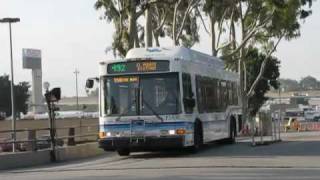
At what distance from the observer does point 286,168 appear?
18.1 m

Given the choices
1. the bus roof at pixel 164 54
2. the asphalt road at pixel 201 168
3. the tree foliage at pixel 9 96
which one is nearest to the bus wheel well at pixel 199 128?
the asphalt road at pixel 201 168

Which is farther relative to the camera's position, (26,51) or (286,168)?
(26,51)

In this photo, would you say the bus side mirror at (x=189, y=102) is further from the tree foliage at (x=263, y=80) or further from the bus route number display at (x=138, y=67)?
the tree foliage at (x=263, y=80)

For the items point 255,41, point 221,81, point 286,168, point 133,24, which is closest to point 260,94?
point 255,41

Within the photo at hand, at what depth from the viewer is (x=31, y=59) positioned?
4222 inches

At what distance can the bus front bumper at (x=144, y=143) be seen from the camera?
22625mm

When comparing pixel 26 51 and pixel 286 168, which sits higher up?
pixel 26 51

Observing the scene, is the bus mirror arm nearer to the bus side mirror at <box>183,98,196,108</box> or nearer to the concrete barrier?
the concrete barrier

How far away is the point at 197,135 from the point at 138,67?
3.32 meters

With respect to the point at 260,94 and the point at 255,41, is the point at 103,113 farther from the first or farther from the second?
the point at 260,94

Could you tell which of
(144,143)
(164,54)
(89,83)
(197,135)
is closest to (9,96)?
(197,135)

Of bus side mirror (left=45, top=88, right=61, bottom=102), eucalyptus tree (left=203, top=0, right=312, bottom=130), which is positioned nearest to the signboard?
eucalyptus tree (left=203, top=0, right=312, bottom=130)

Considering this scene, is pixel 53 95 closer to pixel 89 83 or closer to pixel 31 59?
pixel 89 83

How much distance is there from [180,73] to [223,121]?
6.51 m
